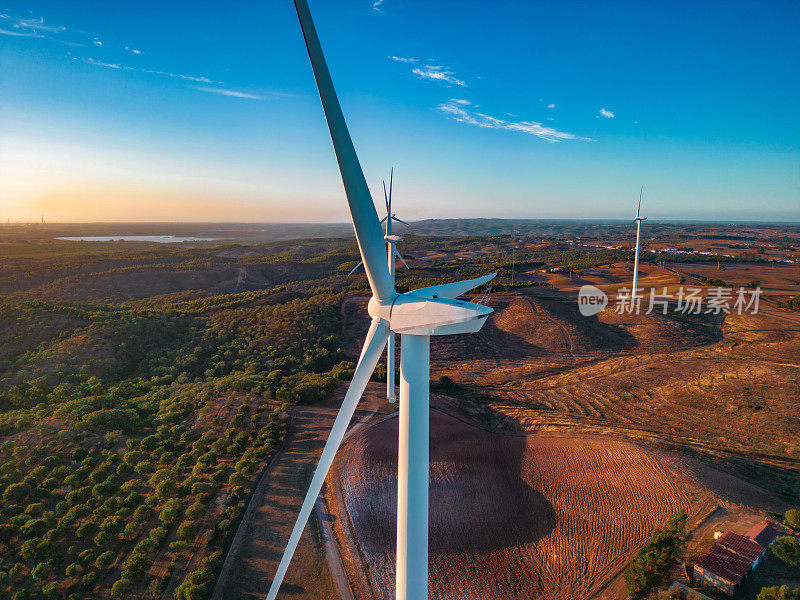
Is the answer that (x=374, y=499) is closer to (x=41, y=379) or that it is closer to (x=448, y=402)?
(x=448, y=402)

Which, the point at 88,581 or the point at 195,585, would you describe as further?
the point at 88,581

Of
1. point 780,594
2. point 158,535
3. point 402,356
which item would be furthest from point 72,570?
point 780,594

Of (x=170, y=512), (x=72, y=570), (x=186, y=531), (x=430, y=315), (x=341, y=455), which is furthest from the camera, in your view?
(x=341, y=455)

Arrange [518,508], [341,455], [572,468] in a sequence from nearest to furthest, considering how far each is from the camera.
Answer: [518,508] < [572,468] < [341,455]

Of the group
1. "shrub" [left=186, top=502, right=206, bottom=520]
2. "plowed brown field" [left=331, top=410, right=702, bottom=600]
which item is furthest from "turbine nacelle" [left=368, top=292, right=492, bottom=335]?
"shrub" [left=186, top=502, right=206, bottom=520]

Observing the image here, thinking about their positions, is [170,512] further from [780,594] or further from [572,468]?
[780,594]
